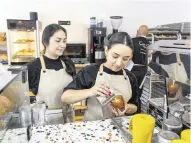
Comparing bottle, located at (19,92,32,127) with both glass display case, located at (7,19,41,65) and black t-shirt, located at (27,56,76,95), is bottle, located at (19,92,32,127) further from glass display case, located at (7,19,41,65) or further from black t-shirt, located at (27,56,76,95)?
glass display case, located at (7,19,41,65)

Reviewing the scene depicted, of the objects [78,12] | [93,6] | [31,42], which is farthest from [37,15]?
[93,6]

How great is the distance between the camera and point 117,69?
1345 mm

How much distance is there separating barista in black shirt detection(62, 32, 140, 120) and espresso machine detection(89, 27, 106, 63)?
219cm

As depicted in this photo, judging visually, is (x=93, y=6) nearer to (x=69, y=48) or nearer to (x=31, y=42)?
(x=69, y=48)

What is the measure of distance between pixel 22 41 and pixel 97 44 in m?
1.41

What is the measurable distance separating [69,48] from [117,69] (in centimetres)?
242

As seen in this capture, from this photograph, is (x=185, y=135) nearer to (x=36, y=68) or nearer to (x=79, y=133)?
(x=79, y=133)

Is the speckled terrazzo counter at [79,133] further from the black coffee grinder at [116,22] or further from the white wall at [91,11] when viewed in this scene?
the white wall at [91,11]

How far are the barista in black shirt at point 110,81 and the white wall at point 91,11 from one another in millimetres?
2784

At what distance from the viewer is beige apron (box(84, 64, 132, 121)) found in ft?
4.40

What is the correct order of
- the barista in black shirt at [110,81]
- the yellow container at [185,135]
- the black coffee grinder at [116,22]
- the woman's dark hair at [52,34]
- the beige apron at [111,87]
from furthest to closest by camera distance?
the black coffee grinder at [116,22]
the woman's dark hair at [52,34]
the beige apron at [111,87]
the barista in black shirt at [110,81]
the yellow container at [185,135]

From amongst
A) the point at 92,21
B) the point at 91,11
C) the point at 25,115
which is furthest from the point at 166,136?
the point at 91,11

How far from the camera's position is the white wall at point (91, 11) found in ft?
12.3

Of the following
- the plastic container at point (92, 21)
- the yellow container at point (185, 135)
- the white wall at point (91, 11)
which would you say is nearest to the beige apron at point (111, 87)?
the yellow container at point (185, 135)
